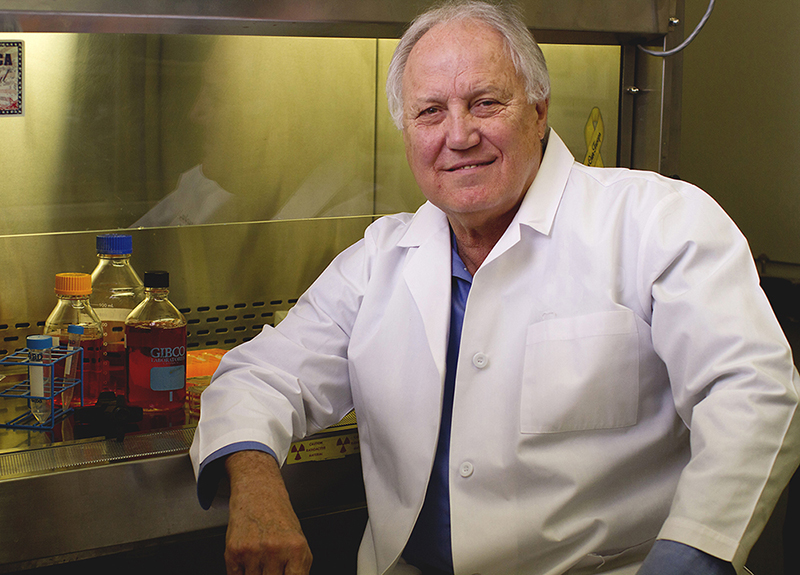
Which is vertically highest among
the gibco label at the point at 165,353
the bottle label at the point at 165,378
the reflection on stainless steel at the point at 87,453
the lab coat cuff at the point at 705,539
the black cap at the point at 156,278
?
the black cap at the point at 156,278

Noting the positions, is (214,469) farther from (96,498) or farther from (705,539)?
(705,539)

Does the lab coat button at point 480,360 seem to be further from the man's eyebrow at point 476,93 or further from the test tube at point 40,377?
the test tube at point 40,377

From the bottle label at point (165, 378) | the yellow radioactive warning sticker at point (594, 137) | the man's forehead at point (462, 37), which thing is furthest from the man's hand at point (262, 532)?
the yellow radioactive warning sticker at point (594, 137)

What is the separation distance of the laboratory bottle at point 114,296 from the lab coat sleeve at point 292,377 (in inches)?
11.5

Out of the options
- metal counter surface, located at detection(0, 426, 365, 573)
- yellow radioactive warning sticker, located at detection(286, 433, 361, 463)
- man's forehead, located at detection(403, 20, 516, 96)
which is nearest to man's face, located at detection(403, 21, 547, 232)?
man's forehead, located at detection(403, 20, 516, 96)

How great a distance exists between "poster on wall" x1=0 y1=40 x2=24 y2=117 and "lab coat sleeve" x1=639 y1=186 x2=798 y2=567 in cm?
123

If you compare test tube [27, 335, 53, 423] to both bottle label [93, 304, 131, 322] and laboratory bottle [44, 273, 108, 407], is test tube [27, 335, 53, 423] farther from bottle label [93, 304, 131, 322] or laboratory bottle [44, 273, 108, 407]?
bottle label [93, 304, 131, 322]

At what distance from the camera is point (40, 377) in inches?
49.0

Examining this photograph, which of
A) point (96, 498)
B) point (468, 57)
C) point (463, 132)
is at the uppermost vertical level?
point (468, 57)

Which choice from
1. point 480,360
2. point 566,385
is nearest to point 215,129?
point 480,360

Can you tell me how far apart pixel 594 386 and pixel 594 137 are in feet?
3.38

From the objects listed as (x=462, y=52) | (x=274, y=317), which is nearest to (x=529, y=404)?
(x=462, y=52)

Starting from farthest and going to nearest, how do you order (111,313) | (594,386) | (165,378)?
(111,313) → (165,378) → (594,386)

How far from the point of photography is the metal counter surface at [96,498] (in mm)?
1051
